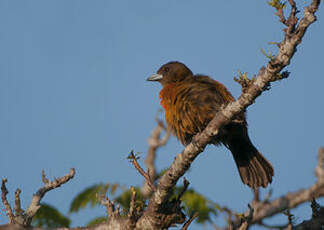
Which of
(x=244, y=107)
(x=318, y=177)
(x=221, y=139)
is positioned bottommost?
(x=318, y=177)

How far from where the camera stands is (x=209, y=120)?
5281 mm

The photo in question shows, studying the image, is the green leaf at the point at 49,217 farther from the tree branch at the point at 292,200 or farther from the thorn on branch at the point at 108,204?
the tree branch at the point at 292,200

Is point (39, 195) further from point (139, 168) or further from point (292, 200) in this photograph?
point (292, 200)

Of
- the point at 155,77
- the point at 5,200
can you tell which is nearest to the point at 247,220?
the point at 5,200

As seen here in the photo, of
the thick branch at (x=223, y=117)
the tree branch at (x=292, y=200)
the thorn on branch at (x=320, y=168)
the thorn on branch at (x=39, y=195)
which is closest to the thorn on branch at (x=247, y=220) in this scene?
the tree branch at (x=292, y=200)

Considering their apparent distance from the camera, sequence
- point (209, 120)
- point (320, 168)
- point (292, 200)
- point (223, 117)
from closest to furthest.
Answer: point (320, 168)
point (292, 200)
point (223, 117)
point (209, 120)

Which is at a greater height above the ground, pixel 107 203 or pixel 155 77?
pixel 155 77

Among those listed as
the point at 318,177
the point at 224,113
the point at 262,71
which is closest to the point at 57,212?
the point at 224,113

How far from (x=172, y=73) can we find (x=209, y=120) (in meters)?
1.61

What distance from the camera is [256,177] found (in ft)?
18.1

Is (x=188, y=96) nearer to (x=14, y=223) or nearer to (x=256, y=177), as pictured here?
(x=256, y=177)

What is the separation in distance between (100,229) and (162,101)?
202 centimetres

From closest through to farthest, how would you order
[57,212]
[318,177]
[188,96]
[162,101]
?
[318,177]
[188,96]
[162,101]
[57,212]

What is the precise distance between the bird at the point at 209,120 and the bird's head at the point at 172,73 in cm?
57
